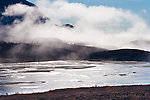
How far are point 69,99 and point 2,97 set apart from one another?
11.2 m

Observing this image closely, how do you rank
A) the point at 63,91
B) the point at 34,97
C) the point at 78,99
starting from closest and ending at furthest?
1. the point at 78,99
2. the point at 34,97
3. the point at 63,91

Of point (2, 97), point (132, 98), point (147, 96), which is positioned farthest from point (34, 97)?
point (147, 96)

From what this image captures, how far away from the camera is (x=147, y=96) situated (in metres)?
36.0

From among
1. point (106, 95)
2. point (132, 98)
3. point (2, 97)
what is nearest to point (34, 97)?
point (2, 97)

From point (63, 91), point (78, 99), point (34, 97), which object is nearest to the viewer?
point (78, 99)

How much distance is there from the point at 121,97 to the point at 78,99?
261 inches

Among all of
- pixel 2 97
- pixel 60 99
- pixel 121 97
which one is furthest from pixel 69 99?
pixel 2 97

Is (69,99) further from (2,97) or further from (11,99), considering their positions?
(2,97)

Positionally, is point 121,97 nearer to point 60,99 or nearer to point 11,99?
point 60,99

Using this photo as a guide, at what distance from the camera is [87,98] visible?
114 ft

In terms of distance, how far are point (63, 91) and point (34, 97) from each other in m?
7.50

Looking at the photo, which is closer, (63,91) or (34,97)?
(34,97)

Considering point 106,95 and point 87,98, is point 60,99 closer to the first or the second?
point 87,98

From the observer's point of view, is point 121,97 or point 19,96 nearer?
point 121,97
